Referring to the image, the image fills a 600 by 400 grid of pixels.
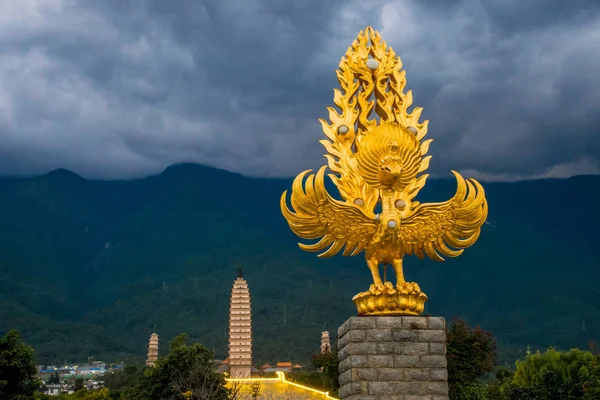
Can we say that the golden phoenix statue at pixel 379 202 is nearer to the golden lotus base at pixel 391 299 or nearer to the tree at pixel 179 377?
the golden lotus base at pixel 391 299

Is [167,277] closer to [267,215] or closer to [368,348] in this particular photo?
[267,215]

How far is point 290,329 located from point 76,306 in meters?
42.9

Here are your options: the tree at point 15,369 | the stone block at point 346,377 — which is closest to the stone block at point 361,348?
the stone block at point 346,377

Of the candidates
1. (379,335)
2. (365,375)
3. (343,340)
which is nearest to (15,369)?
(343,340)

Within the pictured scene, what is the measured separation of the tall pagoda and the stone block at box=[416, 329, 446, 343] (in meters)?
40.4

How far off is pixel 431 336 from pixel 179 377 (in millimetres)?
14560

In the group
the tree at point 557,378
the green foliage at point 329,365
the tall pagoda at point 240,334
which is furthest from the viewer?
the tall pagoda at point 240,334

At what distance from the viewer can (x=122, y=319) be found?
93.1 metres

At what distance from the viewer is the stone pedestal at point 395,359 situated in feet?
32.4

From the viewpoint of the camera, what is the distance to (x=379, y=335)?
10.1 m

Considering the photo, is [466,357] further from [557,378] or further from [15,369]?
[15,369]

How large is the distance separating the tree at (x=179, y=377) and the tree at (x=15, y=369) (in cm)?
523

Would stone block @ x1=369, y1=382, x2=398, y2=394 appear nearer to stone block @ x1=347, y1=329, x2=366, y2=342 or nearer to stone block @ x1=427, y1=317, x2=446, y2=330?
stone block @ x1=347, y1=329, x2=366, y2=342

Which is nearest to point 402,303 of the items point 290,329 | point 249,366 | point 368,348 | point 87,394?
point 368,348
